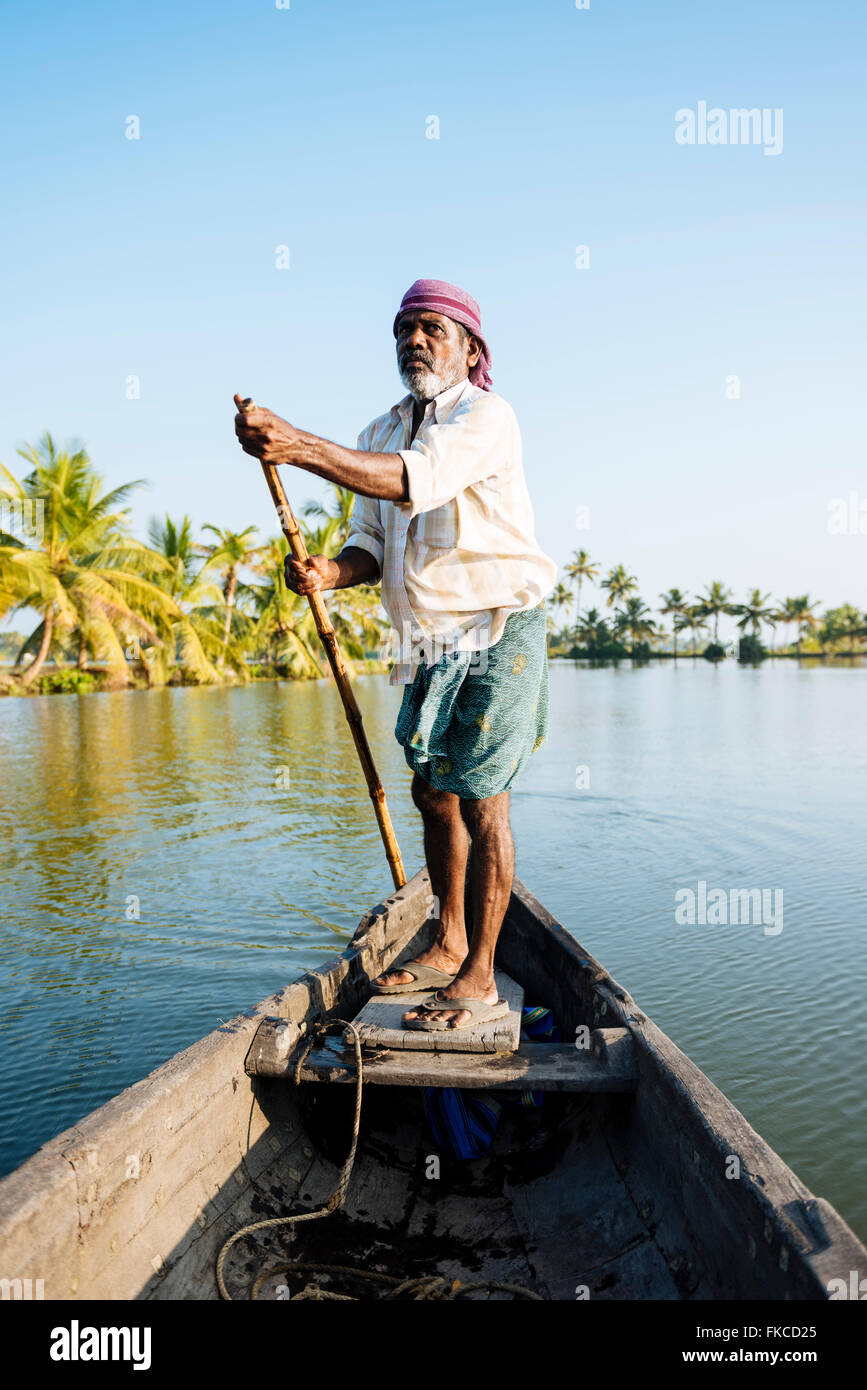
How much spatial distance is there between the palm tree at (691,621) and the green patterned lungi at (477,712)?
276ft

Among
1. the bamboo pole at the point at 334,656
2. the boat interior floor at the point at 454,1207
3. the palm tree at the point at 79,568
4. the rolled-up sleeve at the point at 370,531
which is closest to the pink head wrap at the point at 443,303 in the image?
the rolled-up sleeve at the point at 370,531

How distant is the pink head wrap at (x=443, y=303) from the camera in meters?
2.52

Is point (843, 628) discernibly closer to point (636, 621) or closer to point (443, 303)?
point (636, 621)

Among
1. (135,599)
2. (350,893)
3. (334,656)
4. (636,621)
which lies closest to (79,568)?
(135,599)

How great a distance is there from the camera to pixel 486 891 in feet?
8.32

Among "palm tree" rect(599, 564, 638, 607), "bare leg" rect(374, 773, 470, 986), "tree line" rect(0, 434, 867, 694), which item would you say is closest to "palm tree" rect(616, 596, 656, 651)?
"palm tree" rect(599, 564, 638, 607)

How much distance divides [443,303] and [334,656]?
1161 millimetres

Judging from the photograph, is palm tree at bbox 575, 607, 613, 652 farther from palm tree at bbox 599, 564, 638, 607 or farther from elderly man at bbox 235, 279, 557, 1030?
elderly man at bbox 235, 279, 557, 1030

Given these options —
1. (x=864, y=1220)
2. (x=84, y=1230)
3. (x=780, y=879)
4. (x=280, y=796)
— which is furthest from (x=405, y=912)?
(x=280, y=796)

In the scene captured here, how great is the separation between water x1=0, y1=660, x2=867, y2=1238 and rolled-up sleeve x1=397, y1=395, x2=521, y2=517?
8.68 ft

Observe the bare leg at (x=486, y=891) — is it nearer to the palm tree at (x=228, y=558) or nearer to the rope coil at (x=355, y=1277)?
the rope coil at (x=355, y=1277)

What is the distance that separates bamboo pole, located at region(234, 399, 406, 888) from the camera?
8.22 ft
